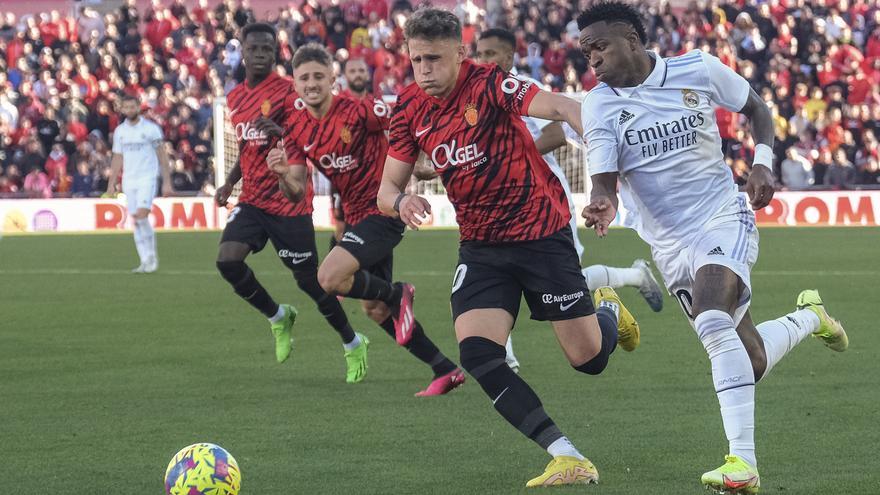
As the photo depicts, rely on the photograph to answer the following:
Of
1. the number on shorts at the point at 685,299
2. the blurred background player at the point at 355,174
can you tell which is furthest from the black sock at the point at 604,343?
the blurred background player at the point at 355,174

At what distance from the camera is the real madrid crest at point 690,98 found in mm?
6496

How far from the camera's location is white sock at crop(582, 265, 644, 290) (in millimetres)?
9633

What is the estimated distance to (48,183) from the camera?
30.2 metres

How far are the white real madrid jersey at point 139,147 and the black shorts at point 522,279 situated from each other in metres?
14.2

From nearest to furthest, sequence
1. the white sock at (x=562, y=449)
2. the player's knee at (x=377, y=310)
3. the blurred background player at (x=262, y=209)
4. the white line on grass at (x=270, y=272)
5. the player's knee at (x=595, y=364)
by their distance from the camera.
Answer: the white sock at (x=562, y=449), the player's knee at (x=595, y=364), the player's knee at (x=377, y=310), the blurred background player at (x=262, y=209), the white line on grass at (x=270, y=272)

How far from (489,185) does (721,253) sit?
3.74 ft

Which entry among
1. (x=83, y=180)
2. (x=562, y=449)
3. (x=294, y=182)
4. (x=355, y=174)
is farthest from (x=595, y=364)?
(x=83, y=180)

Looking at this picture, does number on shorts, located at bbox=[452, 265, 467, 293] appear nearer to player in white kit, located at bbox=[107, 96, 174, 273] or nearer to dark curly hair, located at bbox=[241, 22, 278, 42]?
dark curly hair, located at bbox=[241, 22, 278, 42]

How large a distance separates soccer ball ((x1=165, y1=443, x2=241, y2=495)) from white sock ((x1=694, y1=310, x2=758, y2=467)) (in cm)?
208

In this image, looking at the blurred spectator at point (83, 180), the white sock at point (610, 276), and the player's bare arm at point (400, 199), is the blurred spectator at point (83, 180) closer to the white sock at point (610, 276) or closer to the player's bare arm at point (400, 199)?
the white sock at point (610, 276)

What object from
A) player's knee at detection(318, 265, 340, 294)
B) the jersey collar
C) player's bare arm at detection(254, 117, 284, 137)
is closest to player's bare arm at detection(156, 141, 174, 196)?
player's bare arm at detection(254, 117, 284, 137)

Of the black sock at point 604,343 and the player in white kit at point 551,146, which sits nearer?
the black sock at point 604,343

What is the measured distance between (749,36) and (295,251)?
2096cm

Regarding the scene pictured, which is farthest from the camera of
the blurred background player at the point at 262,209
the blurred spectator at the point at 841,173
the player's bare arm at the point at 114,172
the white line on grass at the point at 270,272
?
the blurred spectator at the point at 841,173
